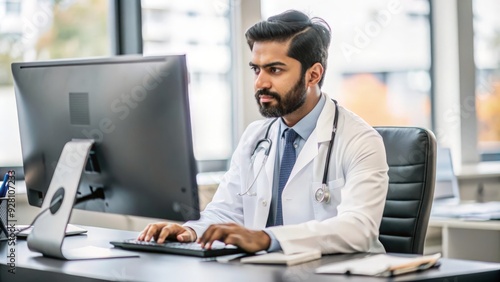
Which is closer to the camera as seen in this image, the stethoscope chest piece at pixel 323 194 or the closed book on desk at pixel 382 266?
the closed book on desk at pixel 382 266

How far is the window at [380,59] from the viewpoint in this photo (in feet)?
16.4

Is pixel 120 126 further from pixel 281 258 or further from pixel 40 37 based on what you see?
pixel 40 37

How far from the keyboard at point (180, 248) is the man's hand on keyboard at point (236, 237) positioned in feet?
0.09

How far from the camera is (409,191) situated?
8.02ft

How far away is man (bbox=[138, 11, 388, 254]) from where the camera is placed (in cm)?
220

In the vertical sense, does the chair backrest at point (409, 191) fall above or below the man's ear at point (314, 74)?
below

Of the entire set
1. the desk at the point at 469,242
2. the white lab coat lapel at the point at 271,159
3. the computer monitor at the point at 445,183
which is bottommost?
the desk at the point at 469,242

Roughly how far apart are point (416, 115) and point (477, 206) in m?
1.70

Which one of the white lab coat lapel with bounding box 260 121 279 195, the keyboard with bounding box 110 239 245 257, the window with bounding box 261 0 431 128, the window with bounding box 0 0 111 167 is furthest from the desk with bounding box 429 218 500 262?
the window with bounding box 0 0 111 167

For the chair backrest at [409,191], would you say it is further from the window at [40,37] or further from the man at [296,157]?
the window at [40,37]

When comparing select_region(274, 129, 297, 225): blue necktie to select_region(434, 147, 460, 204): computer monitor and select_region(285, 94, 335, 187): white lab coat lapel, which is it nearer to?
select_region(285, 94, 335, 187): white lab coat lapel

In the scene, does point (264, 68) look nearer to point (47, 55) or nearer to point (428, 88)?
point (47, 55)

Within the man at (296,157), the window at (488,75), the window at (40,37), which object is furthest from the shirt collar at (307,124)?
the window at (488,75)

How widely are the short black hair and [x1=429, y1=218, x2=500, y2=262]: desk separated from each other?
131 centimetres
